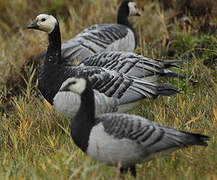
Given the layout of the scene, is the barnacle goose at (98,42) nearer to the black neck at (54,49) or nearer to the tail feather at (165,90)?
the black neck at (54,49)

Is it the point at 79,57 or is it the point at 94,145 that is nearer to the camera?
the point at 94,145

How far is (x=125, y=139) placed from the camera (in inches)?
133

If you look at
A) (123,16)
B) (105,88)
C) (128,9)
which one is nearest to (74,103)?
(105,88)

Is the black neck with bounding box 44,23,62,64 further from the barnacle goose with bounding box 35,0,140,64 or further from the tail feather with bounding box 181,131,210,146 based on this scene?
the tail feather with bounding box 181,131,210,146

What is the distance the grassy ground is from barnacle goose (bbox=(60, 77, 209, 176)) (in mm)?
155

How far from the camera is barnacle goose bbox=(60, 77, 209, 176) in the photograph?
3389mm

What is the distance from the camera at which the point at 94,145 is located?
11.2 feet

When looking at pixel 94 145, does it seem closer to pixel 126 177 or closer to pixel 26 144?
pixel 126 177

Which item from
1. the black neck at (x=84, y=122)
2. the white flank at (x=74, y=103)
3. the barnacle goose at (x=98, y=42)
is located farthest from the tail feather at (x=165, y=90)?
the barnacle goose at (x=98, y=42)

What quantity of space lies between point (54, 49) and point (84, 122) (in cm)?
247

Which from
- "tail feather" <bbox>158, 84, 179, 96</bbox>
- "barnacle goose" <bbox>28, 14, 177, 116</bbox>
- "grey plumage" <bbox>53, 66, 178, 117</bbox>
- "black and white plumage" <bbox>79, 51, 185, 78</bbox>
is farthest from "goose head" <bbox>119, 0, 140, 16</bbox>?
"tail feather" <bbox>158, 84, 179, 96</bbox>

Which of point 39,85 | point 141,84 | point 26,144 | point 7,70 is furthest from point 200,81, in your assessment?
point 7,70

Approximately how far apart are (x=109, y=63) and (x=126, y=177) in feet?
8.40

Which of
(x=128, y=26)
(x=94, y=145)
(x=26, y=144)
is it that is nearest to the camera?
(x=94, y=145)
